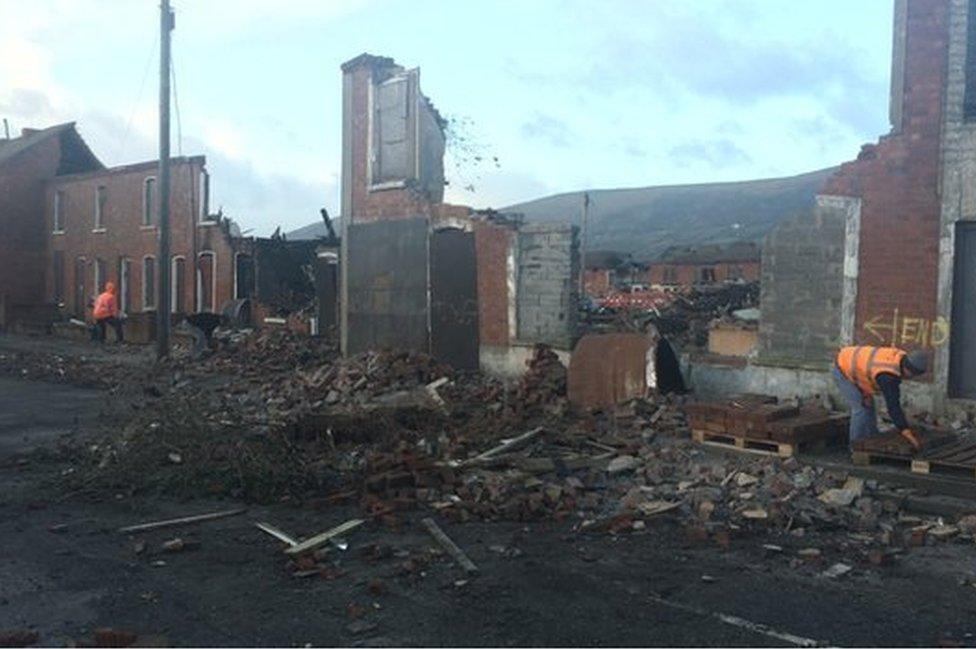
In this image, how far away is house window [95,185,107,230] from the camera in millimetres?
37906

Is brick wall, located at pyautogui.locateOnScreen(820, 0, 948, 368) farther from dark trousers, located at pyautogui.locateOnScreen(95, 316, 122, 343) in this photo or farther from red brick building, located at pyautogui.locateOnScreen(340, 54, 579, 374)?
dark trousers, located at pyautogui.locateOnScreen(95, 316, 122, 343)

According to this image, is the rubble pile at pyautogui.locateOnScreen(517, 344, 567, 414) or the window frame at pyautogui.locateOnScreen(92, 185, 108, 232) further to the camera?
the window frame at pyautogui.locateOnScreen(92, 185, 108, 232)

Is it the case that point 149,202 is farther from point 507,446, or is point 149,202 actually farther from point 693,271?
point 507,446

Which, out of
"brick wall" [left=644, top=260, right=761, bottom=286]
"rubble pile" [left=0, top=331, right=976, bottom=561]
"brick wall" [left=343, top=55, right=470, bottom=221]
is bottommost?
"rubble pile" [left=0, top=331, right=976, bottom=561]

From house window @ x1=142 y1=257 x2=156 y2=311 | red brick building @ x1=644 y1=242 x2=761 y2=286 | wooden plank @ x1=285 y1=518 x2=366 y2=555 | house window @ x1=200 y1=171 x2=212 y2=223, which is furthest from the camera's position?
red brick building @ x1=644 y1=242 x2=761 y2=286

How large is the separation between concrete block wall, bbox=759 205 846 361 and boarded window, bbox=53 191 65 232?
35.9 meters

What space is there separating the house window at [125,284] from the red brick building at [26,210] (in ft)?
21.6

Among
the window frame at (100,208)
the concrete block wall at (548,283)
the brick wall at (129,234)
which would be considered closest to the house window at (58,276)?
the brick wall at (129,234)

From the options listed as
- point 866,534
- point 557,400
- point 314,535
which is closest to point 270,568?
point 314,535

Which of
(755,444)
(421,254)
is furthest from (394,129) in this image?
(755,444)

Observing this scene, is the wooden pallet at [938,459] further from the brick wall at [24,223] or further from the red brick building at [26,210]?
the brick wall at [24,223]

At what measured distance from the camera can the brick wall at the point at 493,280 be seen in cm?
1628

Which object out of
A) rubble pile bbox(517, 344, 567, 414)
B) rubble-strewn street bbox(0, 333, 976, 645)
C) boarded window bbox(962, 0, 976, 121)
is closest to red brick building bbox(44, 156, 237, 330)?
rubble pile bbox(517, 344, 567, 414)

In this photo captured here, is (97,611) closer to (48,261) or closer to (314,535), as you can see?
(314,535)
